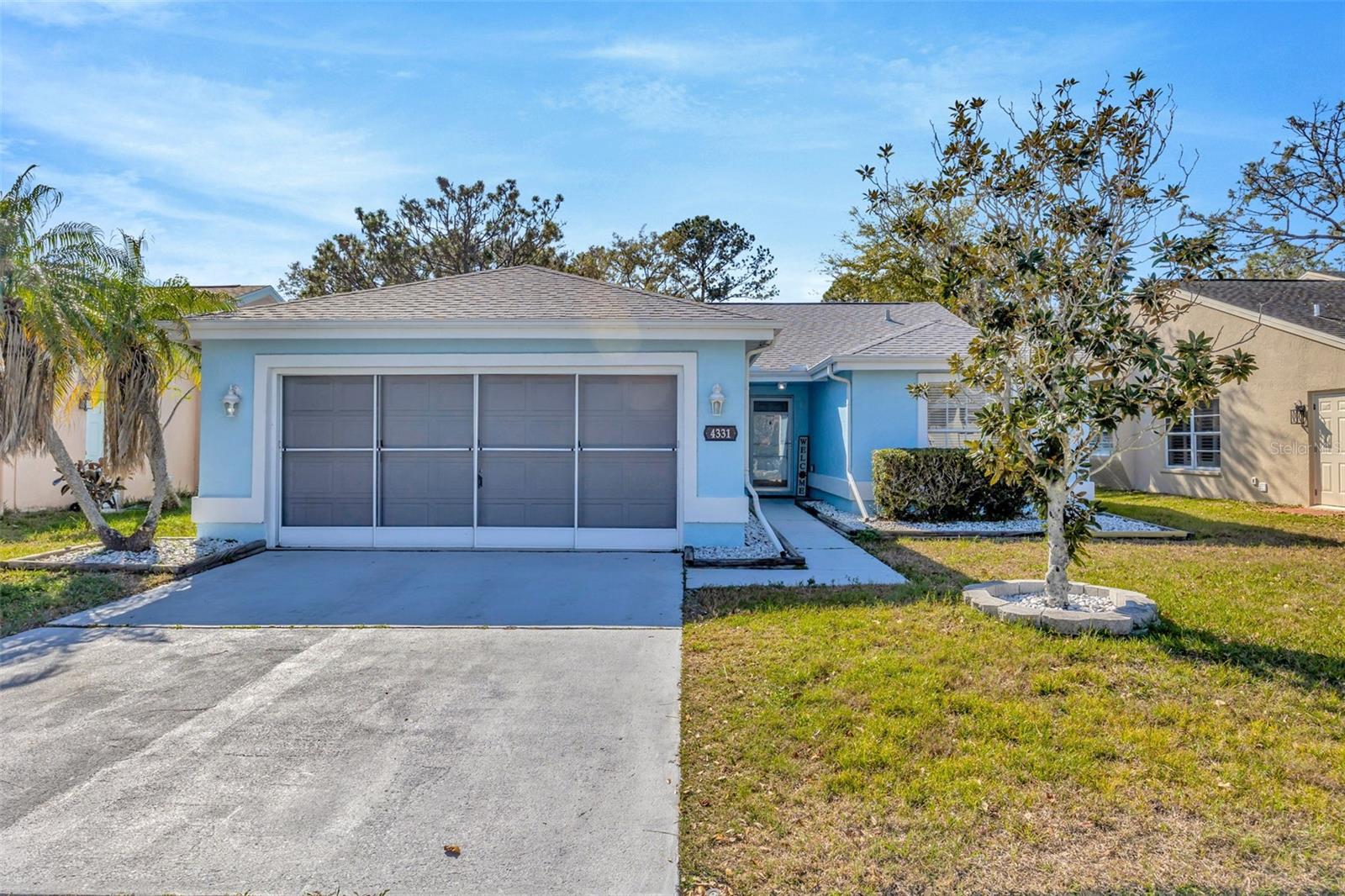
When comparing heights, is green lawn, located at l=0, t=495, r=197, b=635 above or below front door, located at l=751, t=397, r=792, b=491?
below

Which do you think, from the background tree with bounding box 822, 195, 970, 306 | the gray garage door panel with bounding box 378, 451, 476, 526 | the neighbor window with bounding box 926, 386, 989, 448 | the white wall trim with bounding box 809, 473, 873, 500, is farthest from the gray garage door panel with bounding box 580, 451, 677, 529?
the background tree with bounding box 822, 195, 970, 306

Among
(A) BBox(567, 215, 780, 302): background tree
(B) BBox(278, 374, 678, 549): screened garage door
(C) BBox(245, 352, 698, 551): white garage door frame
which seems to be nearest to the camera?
(C) BBox(245, 352, 698, 551): white garage door frame

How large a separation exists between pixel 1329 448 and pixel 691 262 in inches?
910

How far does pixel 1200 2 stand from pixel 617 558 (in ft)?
30.0

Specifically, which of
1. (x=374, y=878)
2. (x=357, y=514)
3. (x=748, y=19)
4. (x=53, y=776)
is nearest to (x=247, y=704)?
(x=53, y=776)

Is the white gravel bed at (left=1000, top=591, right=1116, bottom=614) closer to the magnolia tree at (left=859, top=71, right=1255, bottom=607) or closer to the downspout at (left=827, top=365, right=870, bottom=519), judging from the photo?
the magnolia tree at (left=859, top=71, right=1255, bottom=607)

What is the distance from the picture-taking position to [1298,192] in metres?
9.88

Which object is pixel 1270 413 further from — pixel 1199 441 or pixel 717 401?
pixel 717 401

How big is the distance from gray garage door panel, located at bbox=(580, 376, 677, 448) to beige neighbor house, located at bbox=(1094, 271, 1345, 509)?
770cm

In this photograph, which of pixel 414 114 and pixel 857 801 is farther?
pixel 414 114

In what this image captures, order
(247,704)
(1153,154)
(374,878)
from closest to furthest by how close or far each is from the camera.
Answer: (374,878) → (247,704) → (1153,154)

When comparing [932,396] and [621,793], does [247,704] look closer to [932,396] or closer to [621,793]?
[621,793]

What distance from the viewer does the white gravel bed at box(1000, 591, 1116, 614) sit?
562 cm

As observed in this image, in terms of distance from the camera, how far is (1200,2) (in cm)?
828
